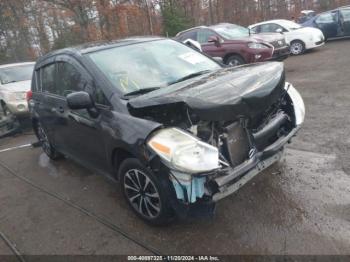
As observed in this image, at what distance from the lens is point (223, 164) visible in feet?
10.1

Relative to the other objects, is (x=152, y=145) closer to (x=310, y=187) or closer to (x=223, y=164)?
(x=223, y=164)

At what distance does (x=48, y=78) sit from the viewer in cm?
509

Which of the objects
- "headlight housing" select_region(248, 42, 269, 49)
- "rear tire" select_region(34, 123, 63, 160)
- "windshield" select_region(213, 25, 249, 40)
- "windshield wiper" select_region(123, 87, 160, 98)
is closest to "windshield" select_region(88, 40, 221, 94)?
"windshield wiper" select_region(123, 87, 160, 98)

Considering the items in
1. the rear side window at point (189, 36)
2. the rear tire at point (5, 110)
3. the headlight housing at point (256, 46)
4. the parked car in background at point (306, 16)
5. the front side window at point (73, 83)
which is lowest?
the rear tire at point (5, 110)

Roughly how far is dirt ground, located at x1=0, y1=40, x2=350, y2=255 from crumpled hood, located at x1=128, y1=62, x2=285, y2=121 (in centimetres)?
109

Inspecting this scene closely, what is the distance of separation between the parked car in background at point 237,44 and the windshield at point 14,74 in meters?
4.60

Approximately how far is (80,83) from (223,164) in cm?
205

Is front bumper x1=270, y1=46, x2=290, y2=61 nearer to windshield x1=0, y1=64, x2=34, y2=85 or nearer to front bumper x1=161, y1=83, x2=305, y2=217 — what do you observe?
windshield x1=0, y1=64, x2=34, y2=85

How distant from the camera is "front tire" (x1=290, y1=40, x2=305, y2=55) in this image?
1407cm

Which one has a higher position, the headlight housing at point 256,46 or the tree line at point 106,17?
the tree line at point 106,17

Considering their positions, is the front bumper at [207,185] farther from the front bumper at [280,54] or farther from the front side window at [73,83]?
the front bumper at [280,54]

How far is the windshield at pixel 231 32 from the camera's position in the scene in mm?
11633

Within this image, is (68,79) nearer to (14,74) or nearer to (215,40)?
(14,74)

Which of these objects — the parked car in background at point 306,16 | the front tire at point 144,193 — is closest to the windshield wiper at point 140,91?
the front tire at point 144,193
